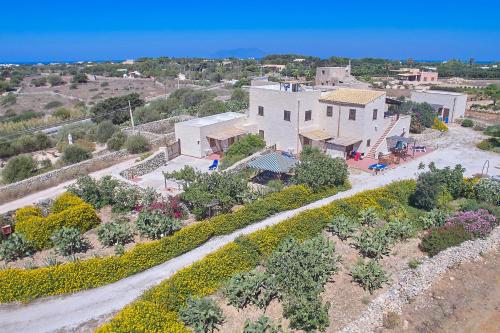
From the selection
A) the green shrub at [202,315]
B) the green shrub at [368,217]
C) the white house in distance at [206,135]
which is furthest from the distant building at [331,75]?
the green shrub at [202,315]

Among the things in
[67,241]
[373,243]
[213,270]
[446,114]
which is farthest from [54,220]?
[446,114]

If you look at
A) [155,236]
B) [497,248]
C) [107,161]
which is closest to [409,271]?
[497,248]

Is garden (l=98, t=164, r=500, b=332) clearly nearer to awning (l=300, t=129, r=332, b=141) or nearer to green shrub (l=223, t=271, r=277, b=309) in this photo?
green shrub (l=223, t=271, r=277, b=309)

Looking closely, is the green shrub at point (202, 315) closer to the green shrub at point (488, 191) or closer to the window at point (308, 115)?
the green shrub at point (488, 191)

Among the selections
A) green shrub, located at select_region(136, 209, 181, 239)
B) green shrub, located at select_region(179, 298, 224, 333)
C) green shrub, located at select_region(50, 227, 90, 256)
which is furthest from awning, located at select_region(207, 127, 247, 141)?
green shrub, located at select_region(179, 298, 224, 333)

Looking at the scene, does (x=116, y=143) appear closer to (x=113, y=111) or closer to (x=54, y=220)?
(x=54, y=220)
